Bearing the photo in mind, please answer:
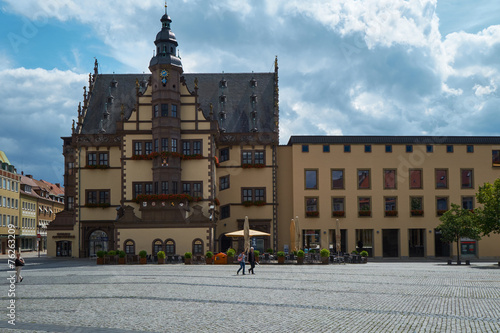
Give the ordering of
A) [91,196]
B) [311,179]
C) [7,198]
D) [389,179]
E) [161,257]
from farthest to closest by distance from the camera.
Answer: [7,198]
[389,179]
[311,179]
[91,196]
[161,257]

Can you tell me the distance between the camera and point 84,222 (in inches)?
2328

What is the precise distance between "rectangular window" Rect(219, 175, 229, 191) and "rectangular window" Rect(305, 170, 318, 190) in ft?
26.5

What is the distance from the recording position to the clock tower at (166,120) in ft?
178

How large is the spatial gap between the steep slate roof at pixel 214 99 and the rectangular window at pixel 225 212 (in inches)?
318

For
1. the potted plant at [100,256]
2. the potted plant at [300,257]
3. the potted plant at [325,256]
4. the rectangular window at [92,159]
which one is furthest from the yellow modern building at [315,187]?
the potted plant at [300,257]

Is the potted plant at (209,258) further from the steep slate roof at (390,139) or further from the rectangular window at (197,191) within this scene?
the steep slate roof at (390,139)

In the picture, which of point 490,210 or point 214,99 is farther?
point 214,99

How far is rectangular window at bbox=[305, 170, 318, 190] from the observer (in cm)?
5956

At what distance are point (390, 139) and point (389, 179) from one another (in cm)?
416

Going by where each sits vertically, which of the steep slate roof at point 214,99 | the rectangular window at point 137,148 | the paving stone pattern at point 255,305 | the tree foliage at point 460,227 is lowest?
the paving stone pattern at point 255,305

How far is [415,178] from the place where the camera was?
60.2 meters

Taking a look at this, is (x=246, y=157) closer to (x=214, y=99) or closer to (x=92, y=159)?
(x=214, y=99)

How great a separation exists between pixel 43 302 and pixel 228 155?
1634 inches

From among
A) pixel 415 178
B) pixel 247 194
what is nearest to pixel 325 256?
pixel 247 194
